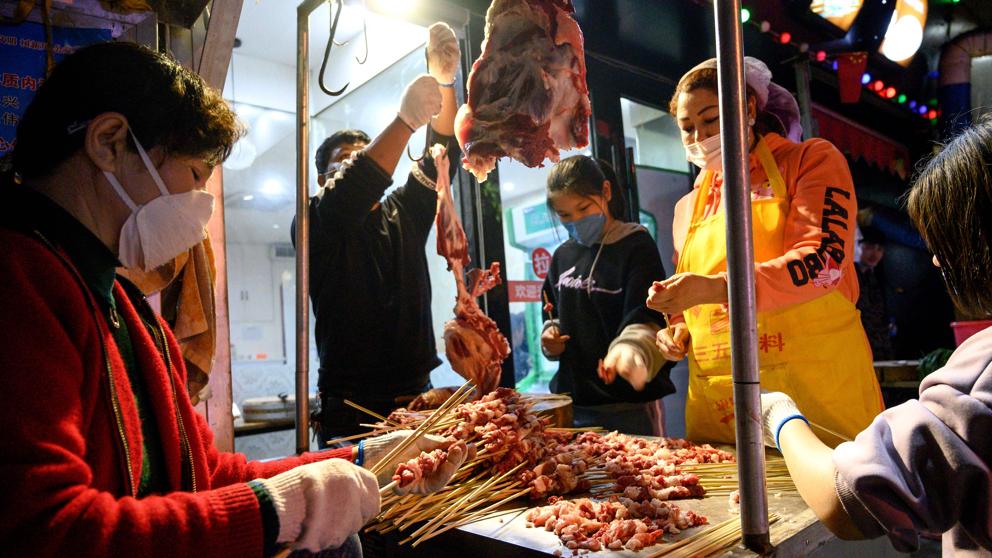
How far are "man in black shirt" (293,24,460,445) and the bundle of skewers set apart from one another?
29.6 inches

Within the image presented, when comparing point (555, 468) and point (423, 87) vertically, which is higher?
point (423, 87)

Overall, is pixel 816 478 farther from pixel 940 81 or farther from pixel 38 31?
pixel 940 81

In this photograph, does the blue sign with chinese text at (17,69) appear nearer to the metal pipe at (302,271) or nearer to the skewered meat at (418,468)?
the metal pipe at (302,271)

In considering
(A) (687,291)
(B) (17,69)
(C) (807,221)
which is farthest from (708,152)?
(B) (17,69)

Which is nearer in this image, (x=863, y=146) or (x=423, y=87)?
(x=423, y=87)

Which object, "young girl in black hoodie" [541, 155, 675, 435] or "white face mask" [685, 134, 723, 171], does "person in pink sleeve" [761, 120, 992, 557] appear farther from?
"young girl in black hoodie" [541, 155, 675, 435]

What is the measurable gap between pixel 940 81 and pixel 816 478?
9.69 metres

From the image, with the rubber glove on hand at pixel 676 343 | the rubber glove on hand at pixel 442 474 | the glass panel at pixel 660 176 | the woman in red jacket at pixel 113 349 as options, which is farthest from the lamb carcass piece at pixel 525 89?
the glass panel at pixel 660 176

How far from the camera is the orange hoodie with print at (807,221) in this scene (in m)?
2.05

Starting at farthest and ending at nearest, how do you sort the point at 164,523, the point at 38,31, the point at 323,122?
the point at 323,122 → the point at 38,31 → the point at 164,523

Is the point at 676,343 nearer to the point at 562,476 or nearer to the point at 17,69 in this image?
the point at 562,476

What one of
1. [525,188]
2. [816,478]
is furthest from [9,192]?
[525,188]

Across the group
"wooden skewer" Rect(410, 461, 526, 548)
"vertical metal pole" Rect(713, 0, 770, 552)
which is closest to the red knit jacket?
"wooden skewer" Rect(410, 461, 526, 548)

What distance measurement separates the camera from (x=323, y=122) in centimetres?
587
